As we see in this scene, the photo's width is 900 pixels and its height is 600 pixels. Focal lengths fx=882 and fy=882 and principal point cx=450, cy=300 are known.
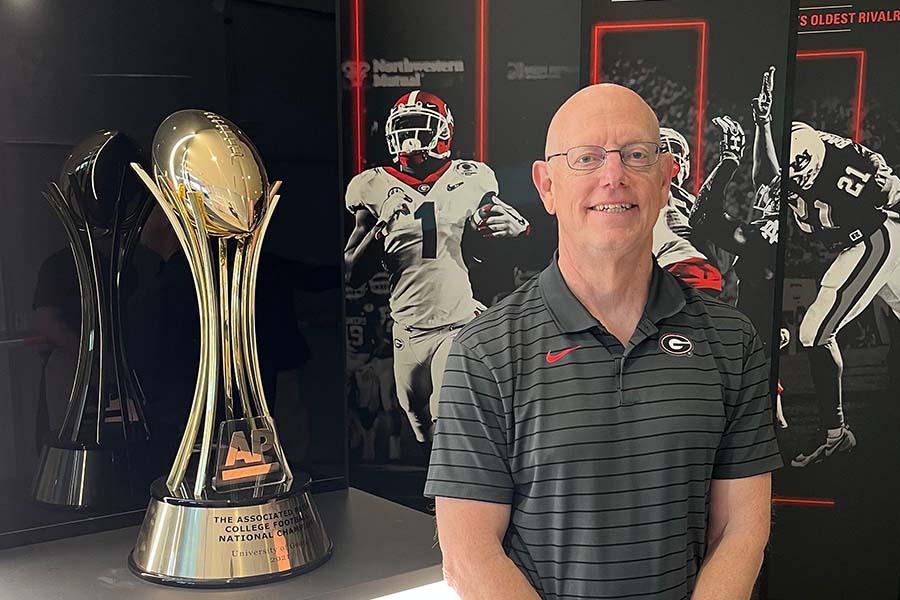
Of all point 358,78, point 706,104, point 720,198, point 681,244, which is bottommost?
point 681,244

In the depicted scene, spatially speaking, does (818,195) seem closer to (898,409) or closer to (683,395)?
(898,409)

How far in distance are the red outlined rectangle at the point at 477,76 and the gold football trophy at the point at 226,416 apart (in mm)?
583

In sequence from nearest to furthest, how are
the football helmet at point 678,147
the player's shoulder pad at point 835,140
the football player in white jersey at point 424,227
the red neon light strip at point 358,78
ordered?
1. the football helmet at point 678,147
2. the football player in white jersey at point 424,227
3. the red neon light strip at point 358,78
4. the player's shoulder pad at point 835,140

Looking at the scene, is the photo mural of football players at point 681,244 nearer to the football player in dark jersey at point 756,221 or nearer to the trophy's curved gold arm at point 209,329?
the football player in dark jersey at point 756,221

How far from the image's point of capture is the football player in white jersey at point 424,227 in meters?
2.34

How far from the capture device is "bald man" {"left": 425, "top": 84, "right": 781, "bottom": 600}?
133cm

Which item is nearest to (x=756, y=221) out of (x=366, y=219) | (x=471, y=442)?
(x=366, y=219)

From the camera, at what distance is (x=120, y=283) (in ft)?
7.16

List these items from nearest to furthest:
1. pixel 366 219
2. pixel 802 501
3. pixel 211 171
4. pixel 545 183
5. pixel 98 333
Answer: pixel 545 183, pixel 211 171, pixel 98 333, pixel 366 219, pixel 802 501

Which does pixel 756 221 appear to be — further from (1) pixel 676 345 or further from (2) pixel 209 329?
(2) pixel 209 329

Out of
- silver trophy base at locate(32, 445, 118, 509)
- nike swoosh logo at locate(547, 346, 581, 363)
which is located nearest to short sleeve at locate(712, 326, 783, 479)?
nike swoosh logo at locate(547, 346, 581, 363)

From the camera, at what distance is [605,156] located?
1.37m

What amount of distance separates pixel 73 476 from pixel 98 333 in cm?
36

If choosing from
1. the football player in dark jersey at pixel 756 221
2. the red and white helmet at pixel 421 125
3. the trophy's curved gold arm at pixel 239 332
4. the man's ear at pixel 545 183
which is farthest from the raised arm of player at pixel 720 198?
the trophy's curved gold arm at pixel 239 332
